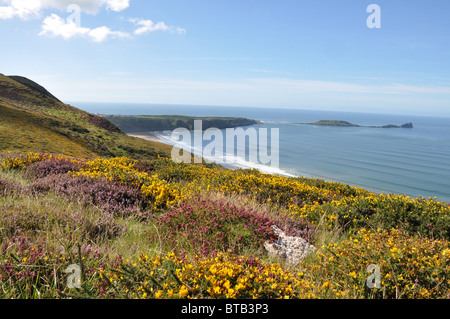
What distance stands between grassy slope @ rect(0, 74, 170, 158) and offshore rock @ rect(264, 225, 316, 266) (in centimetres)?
2475

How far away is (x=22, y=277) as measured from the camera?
2.66 metres

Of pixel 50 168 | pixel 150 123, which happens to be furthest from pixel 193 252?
pixel 150 123

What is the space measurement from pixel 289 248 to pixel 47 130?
4034cm

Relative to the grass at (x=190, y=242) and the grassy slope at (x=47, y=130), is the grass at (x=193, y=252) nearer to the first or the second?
the grass at (x=190, y=242)

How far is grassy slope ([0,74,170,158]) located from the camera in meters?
26.5

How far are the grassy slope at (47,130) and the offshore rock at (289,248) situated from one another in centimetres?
2475

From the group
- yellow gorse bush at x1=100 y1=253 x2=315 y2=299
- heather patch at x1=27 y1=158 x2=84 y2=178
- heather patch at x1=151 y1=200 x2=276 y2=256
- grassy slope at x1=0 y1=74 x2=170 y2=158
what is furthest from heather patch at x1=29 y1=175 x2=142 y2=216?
grassy slope at x1=0 y1=74 x2=170 y2=158

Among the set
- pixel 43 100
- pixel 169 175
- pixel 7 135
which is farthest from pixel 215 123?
pixel 169 175

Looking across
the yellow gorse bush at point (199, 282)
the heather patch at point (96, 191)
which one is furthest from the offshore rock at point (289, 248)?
the heather patch at point (96, 191)

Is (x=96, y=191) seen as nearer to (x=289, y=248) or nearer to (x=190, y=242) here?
(x=190, y=242)

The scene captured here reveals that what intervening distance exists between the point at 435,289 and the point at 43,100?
79615 mm

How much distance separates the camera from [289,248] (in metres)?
4.70

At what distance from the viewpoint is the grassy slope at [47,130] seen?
26.5 m
